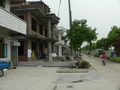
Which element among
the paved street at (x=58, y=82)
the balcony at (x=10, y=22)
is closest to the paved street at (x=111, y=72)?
the paved street at (x=58, y=82)

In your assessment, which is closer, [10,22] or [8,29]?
[10,22]

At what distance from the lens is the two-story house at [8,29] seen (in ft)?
33.2

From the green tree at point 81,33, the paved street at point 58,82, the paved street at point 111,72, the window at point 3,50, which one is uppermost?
the green tree at point 81,33

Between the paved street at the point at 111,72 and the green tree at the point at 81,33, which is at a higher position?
the green tree at the point at 81,33

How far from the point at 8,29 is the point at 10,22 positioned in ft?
2.69

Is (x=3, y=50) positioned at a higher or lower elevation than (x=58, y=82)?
higher

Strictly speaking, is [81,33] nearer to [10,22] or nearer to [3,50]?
[10,22]

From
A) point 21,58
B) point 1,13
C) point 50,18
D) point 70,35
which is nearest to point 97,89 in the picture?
point 1,13

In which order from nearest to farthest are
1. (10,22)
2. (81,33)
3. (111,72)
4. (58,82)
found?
1. (58,82)
2. (10,22)
3. (111,72)
4. (81,33)

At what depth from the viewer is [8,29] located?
11.3 metres

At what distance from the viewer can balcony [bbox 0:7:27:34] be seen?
9672mm

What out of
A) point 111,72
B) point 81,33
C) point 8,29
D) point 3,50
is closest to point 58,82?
point 111,72

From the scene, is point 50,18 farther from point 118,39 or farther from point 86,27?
point 118,39

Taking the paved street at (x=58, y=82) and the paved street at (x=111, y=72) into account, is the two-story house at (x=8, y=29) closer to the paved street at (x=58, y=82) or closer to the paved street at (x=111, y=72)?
the paved street at (x=58, y=82)
